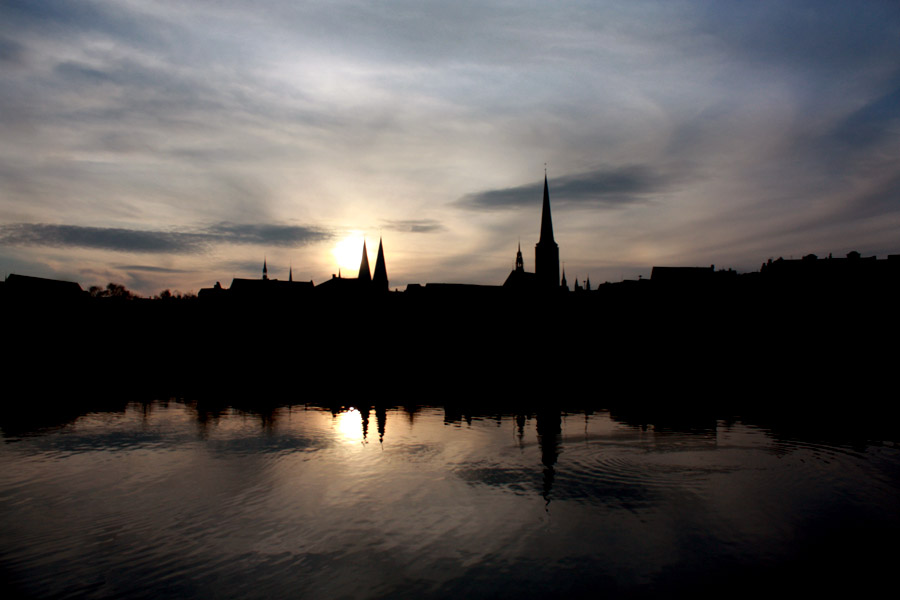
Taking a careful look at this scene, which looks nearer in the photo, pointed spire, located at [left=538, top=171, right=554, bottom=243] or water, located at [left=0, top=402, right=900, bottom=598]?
water, located at [left=0, top=402, right=900, bottom=598]

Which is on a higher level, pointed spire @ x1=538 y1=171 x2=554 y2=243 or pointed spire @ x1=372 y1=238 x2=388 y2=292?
pointed spire @ x1=538 y1=171 x2=554 y2=243

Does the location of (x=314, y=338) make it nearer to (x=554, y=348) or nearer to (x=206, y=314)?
(x=206, y=314)

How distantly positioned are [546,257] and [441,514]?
113 m

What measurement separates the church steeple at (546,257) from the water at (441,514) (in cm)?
9300

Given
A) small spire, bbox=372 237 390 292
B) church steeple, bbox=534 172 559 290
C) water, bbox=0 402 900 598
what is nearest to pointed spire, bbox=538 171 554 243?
church steeple, bbox=534 172 559 290

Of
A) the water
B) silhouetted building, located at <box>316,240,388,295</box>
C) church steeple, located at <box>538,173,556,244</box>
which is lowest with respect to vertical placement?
the water

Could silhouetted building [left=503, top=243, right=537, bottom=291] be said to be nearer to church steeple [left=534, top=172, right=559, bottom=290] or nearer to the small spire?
church steeple [left=534, top=172, right=559, bottom=290]

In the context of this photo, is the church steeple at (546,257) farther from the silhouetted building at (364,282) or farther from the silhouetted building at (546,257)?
the silhouetted building at (364,282)

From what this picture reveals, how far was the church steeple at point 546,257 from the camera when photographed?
5192 inches

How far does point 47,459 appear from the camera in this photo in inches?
1236

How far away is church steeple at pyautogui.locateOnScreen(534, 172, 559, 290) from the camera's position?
433ft

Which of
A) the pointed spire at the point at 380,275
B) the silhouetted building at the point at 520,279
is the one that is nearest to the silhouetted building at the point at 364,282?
the pointed spire at the point at 380,275

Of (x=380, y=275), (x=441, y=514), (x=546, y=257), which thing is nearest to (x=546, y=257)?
(x=546, y=257)

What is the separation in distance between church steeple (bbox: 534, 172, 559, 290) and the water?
93.0 metres
